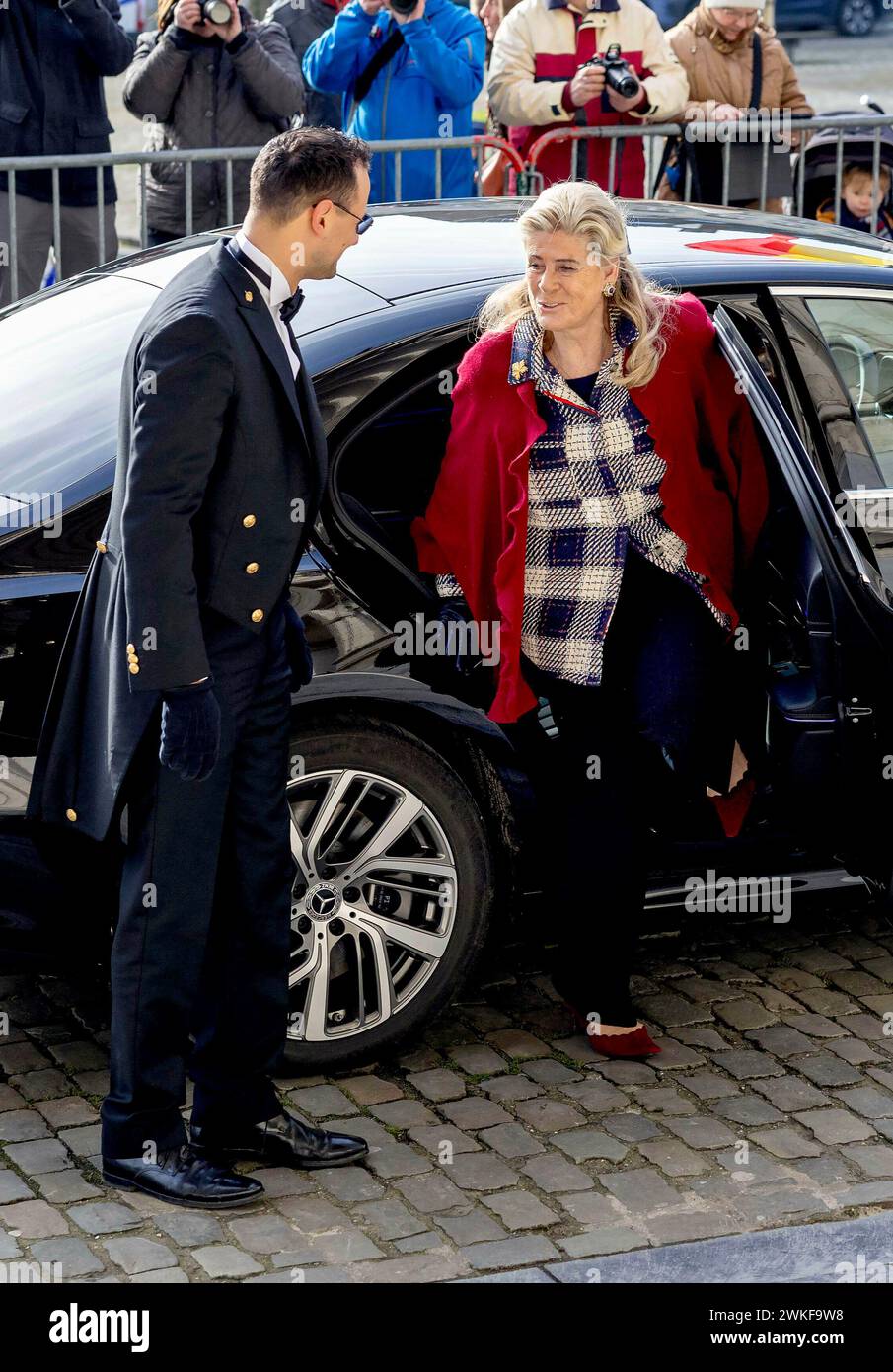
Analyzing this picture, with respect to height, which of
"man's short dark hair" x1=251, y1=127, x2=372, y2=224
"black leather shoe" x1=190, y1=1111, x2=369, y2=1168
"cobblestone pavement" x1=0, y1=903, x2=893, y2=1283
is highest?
"man's short dark hair" x1=251, y1=127, x2=372, y2=224

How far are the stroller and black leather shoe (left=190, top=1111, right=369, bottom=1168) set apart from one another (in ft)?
18.5

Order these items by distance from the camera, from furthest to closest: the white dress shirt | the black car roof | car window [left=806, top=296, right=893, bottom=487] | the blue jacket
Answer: the blue jacket, car window [left=806, top=296, right=893, bottom=487], the black car roof, the white dress shirt

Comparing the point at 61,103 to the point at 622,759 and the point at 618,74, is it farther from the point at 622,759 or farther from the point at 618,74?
the point at 622,759

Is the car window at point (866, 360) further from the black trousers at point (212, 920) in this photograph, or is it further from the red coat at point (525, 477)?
the black trousers at point (212, 920)

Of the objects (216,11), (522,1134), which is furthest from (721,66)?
(522,1134)

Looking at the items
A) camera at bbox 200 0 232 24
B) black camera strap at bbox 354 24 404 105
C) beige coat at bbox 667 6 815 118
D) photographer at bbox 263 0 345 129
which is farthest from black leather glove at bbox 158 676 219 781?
photographer at bbox 263 0 345 129

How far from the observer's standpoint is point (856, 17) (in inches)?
1090

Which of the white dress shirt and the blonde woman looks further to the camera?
the blonde woman

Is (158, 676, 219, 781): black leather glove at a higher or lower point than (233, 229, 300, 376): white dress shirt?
lower

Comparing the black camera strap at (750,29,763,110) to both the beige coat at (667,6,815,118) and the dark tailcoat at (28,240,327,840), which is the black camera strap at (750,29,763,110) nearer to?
the beige coat at (667,6,815,118)

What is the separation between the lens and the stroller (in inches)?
331

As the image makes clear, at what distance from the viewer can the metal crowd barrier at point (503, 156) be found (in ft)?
23.8

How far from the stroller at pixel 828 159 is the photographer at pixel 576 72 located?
27.2 inches

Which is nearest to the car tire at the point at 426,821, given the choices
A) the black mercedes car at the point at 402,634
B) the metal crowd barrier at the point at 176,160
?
the black mercedes car at the point at 402,634
